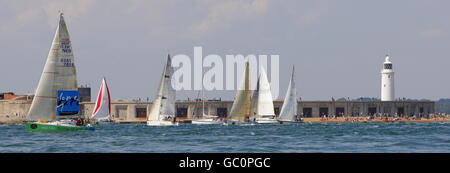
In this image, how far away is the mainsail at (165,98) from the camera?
287 feet

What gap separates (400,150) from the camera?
116 feet

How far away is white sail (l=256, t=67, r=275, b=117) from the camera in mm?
95125

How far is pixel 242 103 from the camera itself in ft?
302

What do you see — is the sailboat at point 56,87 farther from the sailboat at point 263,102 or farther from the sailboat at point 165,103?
the sailboat at point 263,102

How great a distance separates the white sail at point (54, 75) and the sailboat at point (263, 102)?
44644 mm

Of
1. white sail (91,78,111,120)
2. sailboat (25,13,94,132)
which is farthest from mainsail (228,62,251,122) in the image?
sailboat (25,13,94,132)

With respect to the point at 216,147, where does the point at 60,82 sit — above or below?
above

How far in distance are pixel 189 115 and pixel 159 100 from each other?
26.4 meters

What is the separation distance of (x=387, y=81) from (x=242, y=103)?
41.9m

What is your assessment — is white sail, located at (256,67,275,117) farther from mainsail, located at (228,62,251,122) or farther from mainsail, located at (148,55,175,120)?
mainsail, located at (148,55,175,120)

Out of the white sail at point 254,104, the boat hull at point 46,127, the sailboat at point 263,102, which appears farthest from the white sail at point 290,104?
the boat hull at point 46,127
